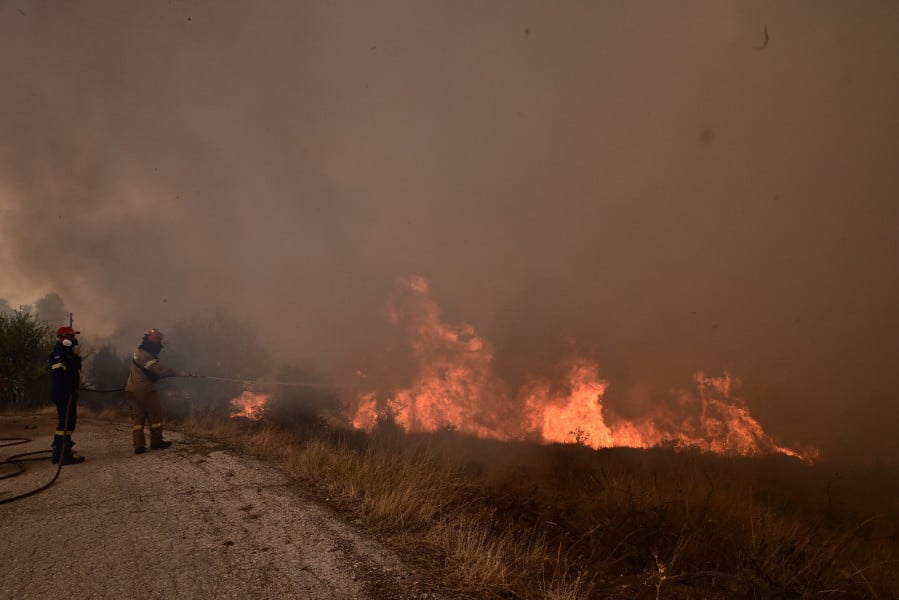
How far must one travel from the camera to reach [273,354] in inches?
874

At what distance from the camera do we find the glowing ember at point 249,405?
16.8 metres

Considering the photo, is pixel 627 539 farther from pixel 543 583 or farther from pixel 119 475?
pixel 119 475

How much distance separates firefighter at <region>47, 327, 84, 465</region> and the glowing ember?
28.4ft

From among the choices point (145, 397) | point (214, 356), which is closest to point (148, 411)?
point (145, 397)

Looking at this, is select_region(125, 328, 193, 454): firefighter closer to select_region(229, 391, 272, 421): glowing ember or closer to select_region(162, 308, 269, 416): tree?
select_region(229, 391, 272, 421): glowing ember

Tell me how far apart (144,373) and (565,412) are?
14.5 metres

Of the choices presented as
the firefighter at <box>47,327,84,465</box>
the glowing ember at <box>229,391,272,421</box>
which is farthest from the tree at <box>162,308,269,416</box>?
the firefighter at <box>47,327,84,465</box>

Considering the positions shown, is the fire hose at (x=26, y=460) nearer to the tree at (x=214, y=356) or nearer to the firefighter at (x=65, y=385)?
the firefighter at (x=65, y=385)

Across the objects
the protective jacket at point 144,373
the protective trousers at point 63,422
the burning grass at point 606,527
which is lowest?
the burning grass at point 606,527

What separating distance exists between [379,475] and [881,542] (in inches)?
395

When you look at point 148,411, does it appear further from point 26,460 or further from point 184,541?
point 184,541

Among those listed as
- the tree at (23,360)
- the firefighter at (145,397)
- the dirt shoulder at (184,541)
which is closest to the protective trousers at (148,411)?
the firefighter at (145,397)

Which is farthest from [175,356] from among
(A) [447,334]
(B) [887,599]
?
(B) [887,599]

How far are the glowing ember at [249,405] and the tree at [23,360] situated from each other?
7.91 meters
